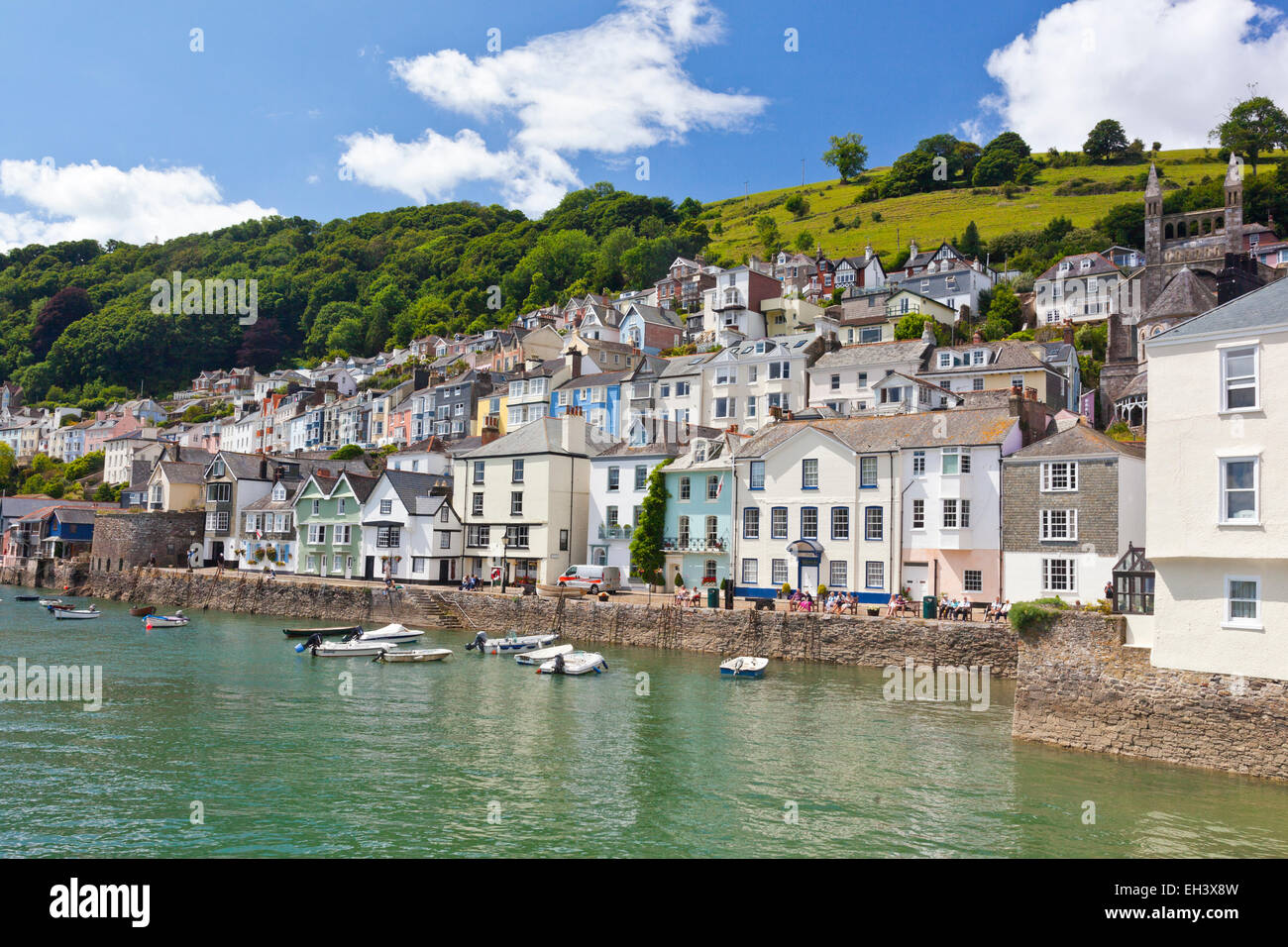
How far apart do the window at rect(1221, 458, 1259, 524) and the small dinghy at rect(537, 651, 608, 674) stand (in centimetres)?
2455

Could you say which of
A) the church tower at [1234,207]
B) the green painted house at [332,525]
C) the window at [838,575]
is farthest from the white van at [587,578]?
the church tower at [1234,207]

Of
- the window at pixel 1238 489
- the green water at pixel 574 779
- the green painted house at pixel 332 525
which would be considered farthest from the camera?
the green painted house at pixel 332 525

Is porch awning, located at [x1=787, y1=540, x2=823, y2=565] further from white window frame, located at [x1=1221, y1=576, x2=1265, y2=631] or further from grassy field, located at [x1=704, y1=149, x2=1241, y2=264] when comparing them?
grassy field, located at [x1=704, y1=149, x2=1241, y2=264]

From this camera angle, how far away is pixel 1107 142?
18362 cm

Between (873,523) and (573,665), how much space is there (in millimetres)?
17973

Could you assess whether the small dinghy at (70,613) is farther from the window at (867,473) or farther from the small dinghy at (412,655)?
the window at (867,473)

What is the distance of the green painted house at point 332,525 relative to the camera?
7144 cm

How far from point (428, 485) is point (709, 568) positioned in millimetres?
25080

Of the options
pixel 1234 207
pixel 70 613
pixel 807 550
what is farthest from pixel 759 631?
pixel 1234 207

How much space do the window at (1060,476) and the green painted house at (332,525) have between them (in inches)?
1872

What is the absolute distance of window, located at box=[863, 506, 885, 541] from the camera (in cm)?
4806

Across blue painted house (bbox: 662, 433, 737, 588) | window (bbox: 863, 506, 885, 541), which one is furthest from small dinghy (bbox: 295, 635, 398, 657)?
window (bbox: 863, 506, 885, 541)

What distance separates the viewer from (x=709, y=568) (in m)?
54.8

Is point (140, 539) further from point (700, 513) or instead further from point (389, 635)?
point (700, 513)
